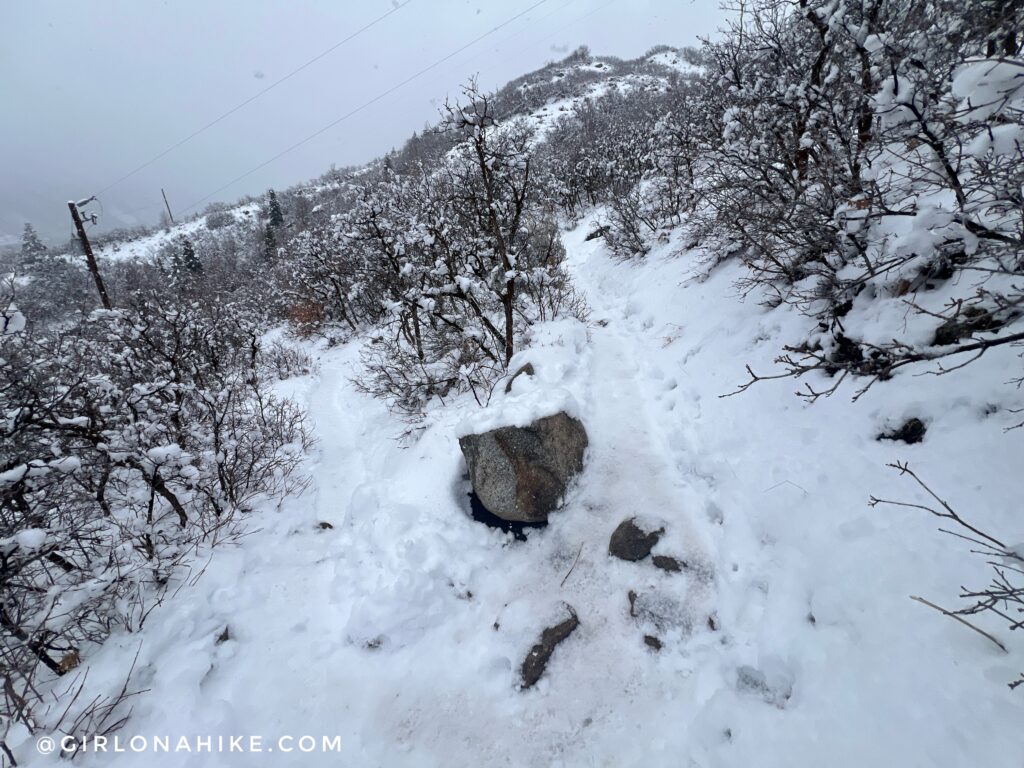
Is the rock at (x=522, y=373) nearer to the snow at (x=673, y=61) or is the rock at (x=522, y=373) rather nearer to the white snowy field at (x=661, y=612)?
the white snowy field at (x=661, y=612)

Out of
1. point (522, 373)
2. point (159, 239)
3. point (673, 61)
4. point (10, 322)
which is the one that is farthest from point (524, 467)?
point (673, 61)

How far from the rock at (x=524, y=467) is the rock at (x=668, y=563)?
127 centimetres

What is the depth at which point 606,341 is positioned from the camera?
8.36 meters

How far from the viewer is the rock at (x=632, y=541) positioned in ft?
13.1

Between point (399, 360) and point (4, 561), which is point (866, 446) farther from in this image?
point (399, 360)

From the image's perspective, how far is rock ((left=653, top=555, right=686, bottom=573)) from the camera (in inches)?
148

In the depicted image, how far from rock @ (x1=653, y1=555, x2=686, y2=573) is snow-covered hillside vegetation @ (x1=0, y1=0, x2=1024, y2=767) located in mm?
47

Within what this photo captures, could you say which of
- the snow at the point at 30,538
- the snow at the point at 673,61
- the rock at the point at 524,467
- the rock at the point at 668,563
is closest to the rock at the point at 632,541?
the rock at the point at 668,563

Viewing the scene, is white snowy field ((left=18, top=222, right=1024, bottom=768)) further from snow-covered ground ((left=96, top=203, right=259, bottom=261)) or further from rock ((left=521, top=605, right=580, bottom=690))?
snow-covered ground ((left=96, top=203, right=259, bottom=261))

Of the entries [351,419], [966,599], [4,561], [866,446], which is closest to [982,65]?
[866,446]

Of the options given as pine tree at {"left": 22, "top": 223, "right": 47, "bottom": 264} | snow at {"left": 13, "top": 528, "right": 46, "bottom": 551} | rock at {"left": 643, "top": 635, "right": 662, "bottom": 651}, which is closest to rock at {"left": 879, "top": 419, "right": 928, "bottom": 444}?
rock at {"left": 643, "top": 635, "right": 662, "bottom": 651}

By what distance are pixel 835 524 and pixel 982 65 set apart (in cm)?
303

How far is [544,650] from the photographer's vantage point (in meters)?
3.46

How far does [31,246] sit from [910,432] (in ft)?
263
